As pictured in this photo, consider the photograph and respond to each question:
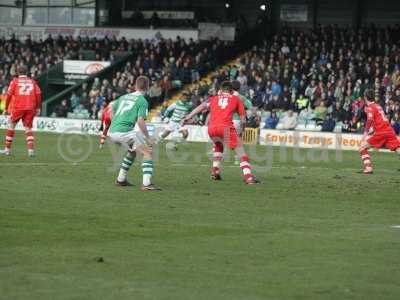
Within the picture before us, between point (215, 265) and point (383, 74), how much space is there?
102ft

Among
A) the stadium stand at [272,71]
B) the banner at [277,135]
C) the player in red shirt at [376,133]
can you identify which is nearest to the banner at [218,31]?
the stadium stand at [272,71]

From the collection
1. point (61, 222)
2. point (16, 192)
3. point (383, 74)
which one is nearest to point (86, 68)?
point (383, 74)

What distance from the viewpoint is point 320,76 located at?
133 ft

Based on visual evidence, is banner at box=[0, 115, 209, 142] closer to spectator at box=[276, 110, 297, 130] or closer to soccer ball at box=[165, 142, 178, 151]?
spectator at box=[276, 110, 297, 130]

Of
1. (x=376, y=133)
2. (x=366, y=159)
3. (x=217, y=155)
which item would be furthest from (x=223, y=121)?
(x=376, y=133)

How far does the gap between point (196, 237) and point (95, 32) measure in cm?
4194

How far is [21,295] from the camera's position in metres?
8.58

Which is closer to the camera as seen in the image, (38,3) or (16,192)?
(16,192)

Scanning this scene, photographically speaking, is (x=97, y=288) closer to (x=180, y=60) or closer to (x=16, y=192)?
(x=16, y=192)

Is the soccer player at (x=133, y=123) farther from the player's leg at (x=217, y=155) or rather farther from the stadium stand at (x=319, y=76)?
the stadium stand at (x=319, y=76)

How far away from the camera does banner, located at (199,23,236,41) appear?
163ft

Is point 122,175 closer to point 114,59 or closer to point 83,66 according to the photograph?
point 114,59

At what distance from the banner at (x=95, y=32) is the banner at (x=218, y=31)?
1.32 ft

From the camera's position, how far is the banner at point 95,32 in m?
50.5
